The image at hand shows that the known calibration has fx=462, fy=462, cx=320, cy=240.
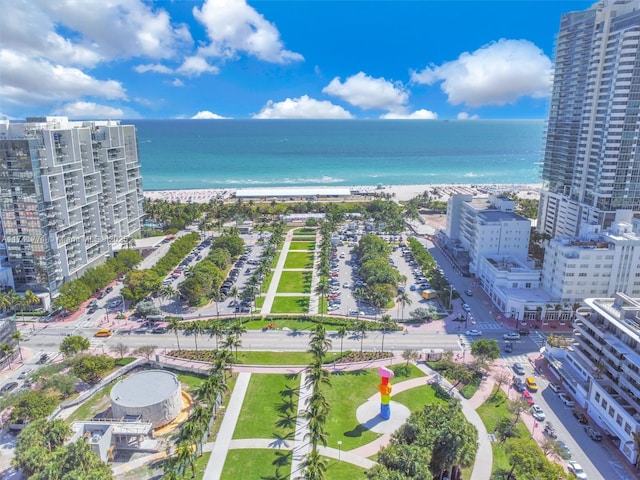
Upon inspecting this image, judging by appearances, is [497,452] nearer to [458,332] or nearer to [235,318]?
[458,332]

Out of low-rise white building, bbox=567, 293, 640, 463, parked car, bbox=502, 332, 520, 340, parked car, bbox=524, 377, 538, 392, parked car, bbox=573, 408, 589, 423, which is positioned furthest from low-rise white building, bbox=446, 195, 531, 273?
parked car, bbox=573, 408, 589, 423

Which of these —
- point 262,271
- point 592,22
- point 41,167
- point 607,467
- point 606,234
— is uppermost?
point 592,22

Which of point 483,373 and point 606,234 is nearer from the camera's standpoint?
point 483,373

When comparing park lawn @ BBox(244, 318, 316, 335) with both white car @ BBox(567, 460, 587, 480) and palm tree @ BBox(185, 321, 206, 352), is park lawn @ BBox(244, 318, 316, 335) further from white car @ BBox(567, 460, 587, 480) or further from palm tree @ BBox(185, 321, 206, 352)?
white car @ BBox(567, 460, 587, 480)

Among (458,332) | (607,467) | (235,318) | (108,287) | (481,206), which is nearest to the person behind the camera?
(607,467)

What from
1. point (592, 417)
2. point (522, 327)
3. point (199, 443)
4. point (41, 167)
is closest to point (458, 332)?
point (522, 327)

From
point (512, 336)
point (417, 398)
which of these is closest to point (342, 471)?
point (417, 398)
